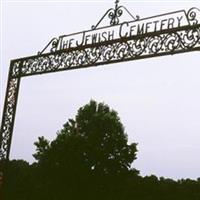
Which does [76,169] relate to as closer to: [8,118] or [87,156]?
[87,156]

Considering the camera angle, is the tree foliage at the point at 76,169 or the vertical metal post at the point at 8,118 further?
the tree foliage at the point at 76,169

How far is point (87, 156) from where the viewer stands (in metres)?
25.0

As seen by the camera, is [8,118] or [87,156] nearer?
[8,118]

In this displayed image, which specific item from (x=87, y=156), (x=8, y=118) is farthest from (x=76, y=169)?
(x=8, y=118)

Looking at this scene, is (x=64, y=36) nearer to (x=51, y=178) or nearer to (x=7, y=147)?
(x=7, y=147)

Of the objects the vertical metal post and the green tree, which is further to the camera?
the green tree

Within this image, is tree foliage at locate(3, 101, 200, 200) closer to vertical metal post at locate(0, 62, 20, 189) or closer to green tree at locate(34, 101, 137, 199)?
green tree at locate(34, 101, 137, 199)

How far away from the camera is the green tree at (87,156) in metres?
24.6

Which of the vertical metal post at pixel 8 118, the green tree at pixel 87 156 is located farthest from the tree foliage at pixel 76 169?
the vertical metal post at pixel 8 118

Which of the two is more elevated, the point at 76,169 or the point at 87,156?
the point at 87,156

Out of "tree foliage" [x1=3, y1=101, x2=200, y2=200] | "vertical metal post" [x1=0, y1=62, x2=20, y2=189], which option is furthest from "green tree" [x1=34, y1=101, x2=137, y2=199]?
"vertical metal post" [x1=0, y1=62, x2=20, y2=189]

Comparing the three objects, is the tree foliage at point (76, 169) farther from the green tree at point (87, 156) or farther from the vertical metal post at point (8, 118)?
the vertical metal post at point (8, 118)

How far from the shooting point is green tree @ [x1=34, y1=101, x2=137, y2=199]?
24562 mm

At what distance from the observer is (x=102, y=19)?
1013 cm
